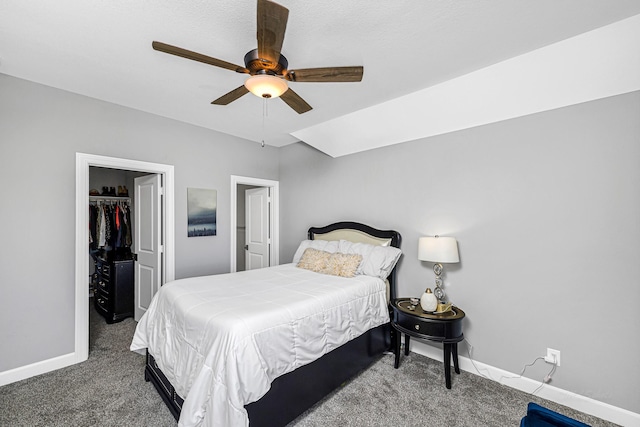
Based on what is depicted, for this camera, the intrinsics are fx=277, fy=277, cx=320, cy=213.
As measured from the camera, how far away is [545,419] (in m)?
1.23

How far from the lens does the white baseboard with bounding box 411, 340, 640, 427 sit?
6.49 ft

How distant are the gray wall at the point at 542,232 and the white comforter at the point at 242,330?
3.12 ft

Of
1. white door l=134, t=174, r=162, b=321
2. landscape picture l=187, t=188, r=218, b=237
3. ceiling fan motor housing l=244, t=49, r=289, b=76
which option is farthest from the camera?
landscape picture l=187, t=188, r=218, b=237

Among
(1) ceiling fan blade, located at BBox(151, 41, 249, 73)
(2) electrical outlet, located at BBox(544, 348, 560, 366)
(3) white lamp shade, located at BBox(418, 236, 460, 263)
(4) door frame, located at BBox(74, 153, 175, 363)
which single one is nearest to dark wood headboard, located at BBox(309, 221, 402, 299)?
(3) white lamp shade, located at BBox(418, 236, 460, 263)

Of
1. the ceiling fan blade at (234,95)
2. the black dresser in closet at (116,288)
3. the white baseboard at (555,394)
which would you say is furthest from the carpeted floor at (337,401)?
the ceiling fan blade at (234,95)

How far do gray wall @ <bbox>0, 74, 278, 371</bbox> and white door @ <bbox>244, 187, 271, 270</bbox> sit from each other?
1.92 meters

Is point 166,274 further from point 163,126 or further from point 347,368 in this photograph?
point 347,368

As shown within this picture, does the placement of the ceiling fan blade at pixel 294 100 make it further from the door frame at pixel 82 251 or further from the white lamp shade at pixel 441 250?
the door frame at pixel 82 251

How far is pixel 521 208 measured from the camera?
2447mm

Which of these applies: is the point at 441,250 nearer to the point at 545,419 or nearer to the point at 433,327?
the point at 433,327

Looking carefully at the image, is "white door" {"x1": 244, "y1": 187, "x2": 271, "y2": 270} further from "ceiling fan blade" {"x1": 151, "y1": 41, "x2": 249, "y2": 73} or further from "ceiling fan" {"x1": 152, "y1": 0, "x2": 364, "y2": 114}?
"ceiling fan blade" {"x1": 151, "y1": 41, "x2": 249, "y2": 73}

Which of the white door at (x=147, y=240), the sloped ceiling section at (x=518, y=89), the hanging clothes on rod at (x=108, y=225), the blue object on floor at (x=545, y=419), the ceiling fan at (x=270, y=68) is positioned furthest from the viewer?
the hanging clothes on rod at (x=108, y=225)

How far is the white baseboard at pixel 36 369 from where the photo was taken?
239 centimetres

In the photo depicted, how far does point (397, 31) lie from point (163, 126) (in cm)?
292
